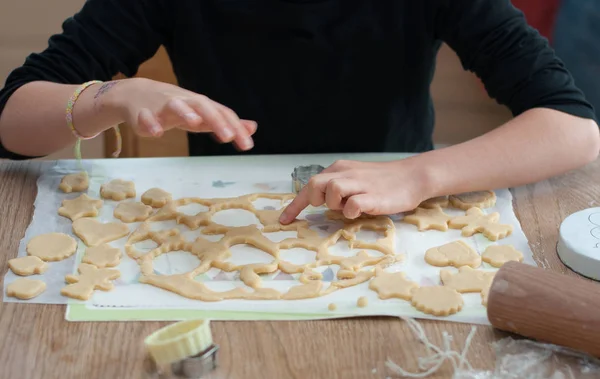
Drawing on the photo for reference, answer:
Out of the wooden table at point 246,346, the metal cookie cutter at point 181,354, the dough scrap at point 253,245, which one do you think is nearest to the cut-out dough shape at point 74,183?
the dough scrap at point 253,245

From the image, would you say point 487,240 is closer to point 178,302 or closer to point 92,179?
point 178,302

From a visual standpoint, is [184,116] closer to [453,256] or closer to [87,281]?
[87,281]

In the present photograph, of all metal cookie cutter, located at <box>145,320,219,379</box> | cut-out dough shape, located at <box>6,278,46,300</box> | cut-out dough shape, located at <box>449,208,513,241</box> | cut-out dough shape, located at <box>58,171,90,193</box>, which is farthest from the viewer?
cut-out dough shape, located at <box>58,171,90,193</box>

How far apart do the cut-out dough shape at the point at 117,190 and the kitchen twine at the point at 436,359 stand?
1.33 feet

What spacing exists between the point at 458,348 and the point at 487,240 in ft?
0.64

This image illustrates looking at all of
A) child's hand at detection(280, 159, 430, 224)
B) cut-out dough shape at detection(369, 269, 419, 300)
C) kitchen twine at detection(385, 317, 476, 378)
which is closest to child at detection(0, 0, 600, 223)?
child's hand at detection(280, 159, 430, 224)

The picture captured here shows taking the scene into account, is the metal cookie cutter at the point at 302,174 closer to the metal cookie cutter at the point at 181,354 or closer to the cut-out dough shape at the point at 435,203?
the cut-out dough shape at the point at 435,203

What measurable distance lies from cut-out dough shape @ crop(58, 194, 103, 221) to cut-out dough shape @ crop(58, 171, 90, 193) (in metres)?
0.03

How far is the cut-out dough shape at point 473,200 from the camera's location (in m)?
0.86

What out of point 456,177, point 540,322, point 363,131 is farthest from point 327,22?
point 540,322

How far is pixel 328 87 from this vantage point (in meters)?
1.08

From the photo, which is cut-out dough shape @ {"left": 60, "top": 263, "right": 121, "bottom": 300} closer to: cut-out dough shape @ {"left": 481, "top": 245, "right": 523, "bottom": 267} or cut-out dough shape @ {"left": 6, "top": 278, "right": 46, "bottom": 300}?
cut-out dough shape @ {"left": 6, "top": 278, "right": 46, "bottom": 300}

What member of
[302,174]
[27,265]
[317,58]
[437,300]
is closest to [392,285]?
[437,300]

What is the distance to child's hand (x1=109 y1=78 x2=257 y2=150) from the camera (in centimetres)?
75
